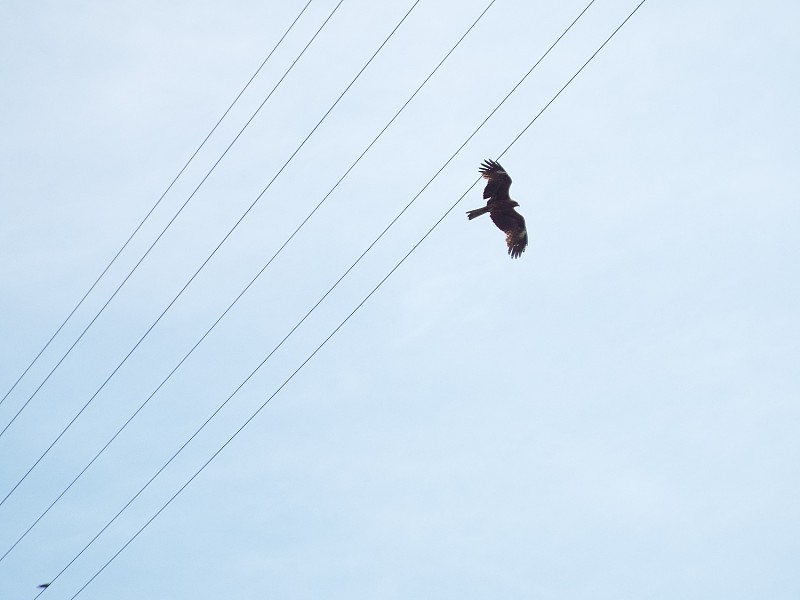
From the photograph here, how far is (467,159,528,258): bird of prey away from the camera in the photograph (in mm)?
24000

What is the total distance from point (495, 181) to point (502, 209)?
685mm

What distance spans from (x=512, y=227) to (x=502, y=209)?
0.55 m

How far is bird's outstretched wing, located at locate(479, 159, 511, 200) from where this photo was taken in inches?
944

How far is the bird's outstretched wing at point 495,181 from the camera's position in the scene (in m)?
24.0

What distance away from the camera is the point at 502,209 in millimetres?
24094

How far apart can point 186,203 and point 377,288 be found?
14.2ft

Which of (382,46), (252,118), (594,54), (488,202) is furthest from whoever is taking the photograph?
(488,202)

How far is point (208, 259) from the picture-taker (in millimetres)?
17891

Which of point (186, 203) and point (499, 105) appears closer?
point (499, 105)

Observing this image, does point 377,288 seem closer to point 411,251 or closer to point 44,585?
point 411,251

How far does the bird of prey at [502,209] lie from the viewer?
78.7 feet

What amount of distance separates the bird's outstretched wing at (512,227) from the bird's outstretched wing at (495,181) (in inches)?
15.9

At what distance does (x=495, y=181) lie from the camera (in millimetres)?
24031

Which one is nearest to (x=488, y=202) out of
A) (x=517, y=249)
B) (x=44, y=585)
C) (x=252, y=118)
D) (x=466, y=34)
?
(x=517, y=249)
